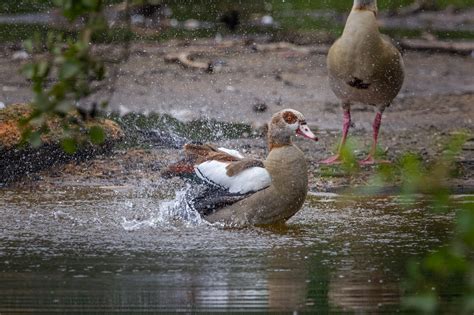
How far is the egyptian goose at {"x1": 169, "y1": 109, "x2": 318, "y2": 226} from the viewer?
7980 millimetres

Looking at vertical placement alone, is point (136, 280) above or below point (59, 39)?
below

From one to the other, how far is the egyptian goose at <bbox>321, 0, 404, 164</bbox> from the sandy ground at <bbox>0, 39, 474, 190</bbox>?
531mm

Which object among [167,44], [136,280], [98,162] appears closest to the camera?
[136,280]

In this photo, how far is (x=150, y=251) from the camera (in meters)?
7.04

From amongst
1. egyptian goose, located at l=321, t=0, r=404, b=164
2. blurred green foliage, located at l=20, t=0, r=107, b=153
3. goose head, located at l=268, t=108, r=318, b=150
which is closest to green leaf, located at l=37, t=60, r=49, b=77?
blurred green foliage, located at l=20, t=0, r=107, b=153

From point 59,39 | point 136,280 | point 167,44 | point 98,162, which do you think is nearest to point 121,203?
point 98,162

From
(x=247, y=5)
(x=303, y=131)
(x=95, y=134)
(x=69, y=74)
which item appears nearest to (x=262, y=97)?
(x=247, y=5)

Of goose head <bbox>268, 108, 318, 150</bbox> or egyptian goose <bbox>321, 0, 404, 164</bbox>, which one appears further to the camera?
egyptian goose <bbox>321, 0, 404, 164</bbox>

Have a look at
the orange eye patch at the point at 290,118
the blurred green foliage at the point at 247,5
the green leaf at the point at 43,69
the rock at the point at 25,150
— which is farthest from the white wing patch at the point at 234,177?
the blurred green foliage at the point at 247,5

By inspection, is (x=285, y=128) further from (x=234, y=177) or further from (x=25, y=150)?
(x=25, y=150)

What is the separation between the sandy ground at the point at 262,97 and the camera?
34.2 feet

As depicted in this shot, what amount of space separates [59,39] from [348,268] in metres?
2.58

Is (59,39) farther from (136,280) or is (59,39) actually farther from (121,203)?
(121,203)

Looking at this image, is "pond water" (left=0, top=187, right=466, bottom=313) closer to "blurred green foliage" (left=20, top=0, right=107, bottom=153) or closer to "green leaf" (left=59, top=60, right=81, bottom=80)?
"blurred green foliage" (left=20, top=0, right=107, bottom=153)
